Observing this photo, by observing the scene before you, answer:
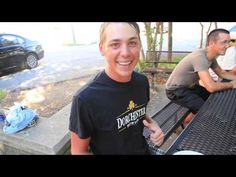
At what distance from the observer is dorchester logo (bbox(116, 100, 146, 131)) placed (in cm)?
163

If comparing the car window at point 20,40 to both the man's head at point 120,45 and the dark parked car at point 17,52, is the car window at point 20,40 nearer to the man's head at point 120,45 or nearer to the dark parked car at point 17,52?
the dark parked car at point 17,52

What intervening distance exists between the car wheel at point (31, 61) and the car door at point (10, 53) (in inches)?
9.7

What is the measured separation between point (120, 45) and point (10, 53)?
8.52 m

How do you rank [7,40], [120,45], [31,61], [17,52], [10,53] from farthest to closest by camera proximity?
[31,61], [17,52], [7,40], [10,53], [120,45]

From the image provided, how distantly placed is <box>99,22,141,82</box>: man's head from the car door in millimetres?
8190

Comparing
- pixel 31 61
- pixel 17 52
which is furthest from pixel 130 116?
pixel 31 61

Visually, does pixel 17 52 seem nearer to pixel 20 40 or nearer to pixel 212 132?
pixel 20 40

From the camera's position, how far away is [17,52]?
9461mm

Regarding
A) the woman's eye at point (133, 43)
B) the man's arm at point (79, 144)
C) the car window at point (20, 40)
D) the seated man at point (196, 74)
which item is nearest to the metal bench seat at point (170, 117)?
the seated man at point (196, 74)

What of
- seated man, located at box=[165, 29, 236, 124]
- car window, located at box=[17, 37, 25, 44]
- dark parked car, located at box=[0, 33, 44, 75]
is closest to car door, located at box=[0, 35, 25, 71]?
dark parked car, located at box=[0, 33, 44, 75]

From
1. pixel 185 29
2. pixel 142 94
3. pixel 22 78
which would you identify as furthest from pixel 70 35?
pixel 142 94

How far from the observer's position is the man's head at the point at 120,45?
1500 mm
